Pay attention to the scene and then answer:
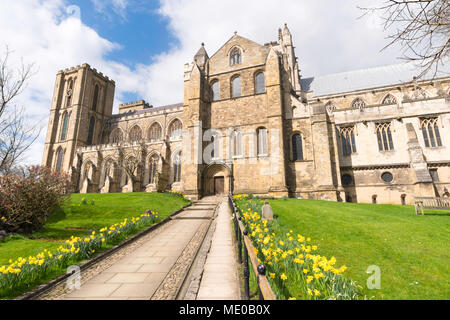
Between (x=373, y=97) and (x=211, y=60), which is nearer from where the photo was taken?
(x=211, y=60)

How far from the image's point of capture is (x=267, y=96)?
20578 mm

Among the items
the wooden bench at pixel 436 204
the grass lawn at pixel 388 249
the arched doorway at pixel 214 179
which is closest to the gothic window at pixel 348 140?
the wooden bench at pixel 436 204

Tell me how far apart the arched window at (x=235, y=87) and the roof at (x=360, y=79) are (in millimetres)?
16748

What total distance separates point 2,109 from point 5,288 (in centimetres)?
560

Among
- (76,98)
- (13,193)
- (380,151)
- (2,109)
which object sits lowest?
(13,193)

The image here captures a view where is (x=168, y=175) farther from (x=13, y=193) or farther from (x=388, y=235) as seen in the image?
(x=388, y=235)

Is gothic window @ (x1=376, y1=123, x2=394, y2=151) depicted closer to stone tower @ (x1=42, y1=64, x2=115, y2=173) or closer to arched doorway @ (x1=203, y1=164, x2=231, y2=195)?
arched doorway @ (x1=203, y1=164, x2=231, y2=195)

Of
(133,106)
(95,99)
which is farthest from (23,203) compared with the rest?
(133,106)

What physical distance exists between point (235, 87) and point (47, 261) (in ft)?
69.6

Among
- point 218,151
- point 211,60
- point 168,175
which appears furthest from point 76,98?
point 218,151

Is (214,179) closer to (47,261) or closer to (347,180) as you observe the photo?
(347,180)

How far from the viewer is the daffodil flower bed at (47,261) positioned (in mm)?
A: 3980

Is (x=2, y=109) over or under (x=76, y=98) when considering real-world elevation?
under

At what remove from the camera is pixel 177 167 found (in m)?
28.2
